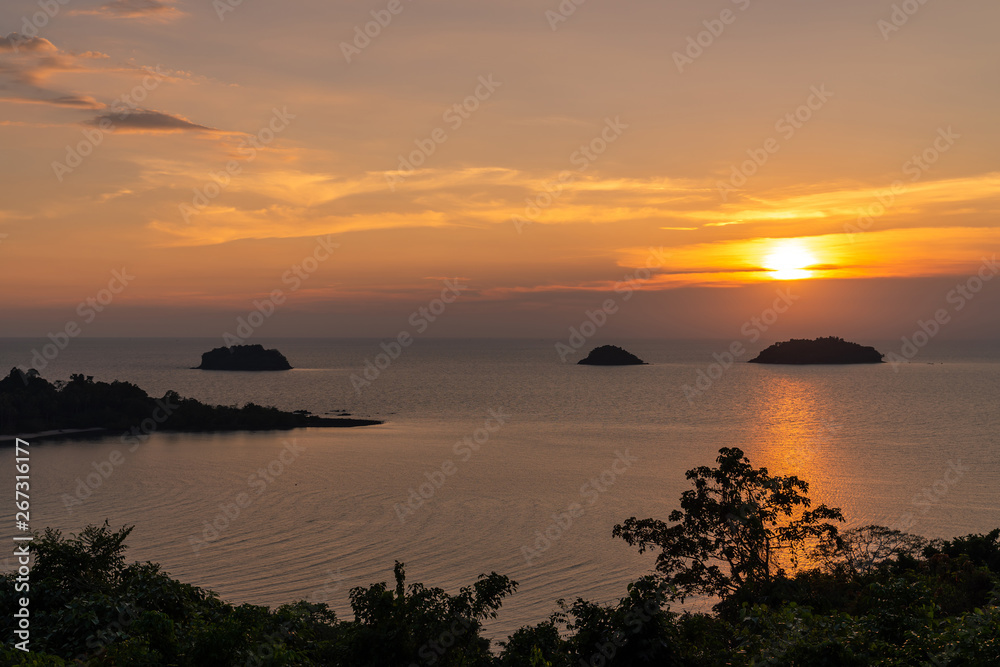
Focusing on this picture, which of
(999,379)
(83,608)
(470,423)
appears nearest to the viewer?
(83,608)

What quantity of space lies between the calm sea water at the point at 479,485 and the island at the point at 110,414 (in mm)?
5456

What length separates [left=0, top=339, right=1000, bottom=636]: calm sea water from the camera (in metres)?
39.9

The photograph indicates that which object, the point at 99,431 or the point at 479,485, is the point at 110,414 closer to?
the point at 99,431

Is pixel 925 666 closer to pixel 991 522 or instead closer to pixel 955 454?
pixel 991 522

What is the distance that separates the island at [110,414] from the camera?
95.6m

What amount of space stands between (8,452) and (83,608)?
264ft

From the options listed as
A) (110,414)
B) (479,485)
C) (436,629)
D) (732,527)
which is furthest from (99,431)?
(436,629)

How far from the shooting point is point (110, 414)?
325 ft

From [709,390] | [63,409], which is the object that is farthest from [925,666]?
[709,390]

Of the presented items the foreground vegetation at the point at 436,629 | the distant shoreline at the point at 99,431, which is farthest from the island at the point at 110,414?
the foreground vegetation at the point at 436,629

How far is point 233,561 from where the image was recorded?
40.8 metres

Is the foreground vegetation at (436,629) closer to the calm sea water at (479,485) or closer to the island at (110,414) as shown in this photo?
the calm sea water at (479,485)

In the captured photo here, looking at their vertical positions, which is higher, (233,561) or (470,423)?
(470,423)

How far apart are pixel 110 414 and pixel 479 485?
209 feet
